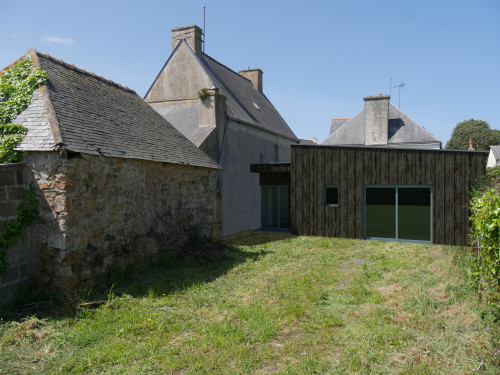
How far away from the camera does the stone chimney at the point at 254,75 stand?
84.3ft

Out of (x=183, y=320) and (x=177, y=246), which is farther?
(x=177, y=246)

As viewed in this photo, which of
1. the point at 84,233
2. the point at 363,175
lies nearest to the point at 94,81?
the point at 84,233

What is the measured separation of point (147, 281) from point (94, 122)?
12.7 feet

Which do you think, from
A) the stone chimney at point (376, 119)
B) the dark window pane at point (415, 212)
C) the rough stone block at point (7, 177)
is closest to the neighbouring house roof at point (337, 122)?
the stone chimney at point (376, 119)

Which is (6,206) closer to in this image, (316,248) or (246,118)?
(316,248)

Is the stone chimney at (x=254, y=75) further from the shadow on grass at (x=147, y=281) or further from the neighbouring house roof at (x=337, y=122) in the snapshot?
the shadow on grass at (x=147, y=281)

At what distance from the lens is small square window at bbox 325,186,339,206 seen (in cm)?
1437

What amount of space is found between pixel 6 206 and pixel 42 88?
3.01m

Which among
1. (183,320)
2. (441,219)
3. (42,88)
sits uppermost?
(42,88)

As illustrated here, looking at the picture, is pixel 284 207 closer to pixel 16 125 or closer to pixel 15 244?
pixel 16 125

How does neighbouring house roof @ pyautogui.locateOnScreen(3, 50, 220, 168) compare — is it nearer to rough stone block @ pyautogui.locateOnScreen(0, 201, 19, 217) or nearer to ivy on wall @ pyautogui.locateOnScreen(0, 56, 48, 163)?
ivy on wall @ pyautogui.locateOnScreen(0, 56, 48, 163)

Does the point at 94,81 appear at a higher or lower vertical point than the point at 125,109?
higher

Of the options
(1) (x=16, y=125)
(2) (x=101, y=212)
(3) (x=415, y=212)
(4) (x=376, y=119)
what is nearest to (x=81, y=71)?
(1) (x=16, y=125)

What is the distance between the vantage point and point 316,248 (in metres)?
12.0
